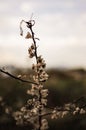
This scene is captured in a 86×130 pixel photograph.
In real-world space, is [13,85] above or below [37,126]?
below

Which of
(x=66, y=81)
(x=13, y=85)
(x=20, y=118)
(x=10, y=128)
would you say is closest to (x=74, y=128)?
(x=10, y=128)

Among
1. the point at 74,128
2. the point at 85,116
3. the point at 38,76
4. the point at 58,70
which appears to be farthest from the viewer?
the point at 58,70

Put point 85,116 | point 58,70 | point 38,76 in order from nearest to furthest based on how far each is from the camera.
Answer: point 38,76 < point 85,116 < point 58,70

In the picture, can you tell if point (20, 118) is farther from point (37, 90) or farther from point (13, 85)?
point (13, 85)

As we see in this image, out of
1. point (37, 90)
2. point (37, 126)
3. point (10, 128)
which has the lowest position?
point (10, 128)

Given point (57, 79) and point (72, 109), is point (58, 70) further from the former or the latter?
point (72, 109)

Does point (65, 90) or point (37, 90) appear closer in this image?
→ point (37, 90)
